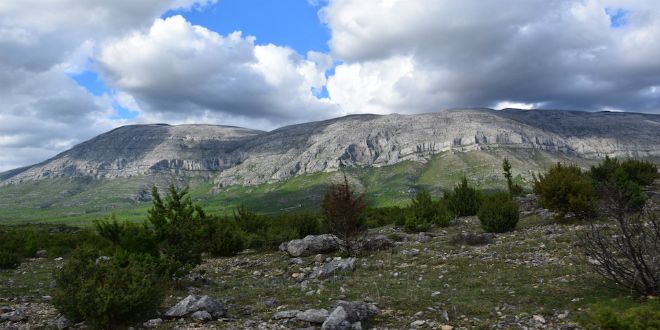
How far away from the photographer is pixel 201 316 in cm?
748

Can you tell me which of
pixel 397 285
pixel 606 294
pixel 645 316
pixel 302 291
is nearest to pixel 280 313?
pixel 302 291

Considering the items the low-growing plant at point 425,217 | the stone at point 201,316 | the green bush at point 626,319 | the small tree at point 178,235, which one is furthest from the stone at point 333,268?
the low-growing plant at point 425,217

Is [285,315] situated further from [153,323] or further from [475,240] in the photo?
[475,240]

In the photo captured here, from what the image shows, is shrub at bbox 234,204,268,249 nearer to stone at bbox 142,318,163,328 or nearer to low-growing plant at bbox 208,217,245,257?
low-growing plant at bbox 208,217,245,257

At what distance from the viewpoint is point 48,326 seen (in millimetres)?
7258

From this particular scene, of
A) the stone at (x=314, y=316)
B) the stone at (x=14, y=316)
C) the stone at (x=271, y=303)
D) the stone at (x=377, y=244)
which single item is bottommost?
the stone at (x=377, y=244)

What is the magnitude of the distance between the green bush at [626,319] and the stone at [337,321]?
4.14 metres

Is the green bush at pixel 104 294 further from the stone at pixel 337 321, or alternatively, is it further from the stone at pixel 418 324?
the stone at pixel 418 324

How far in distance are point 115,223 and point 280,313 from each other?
42.3ft

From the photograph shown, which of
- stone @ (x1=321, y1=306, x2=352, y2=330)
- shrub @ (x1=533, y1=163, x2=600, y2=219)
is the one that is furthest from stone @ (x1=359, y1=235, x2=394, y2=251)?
stone @ (x1=321, y1=306, x2=352, y2=330)

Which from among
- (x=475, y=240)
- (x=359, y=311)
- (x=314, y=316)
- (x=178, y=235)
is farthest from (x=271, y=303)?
(x=475, y=240)

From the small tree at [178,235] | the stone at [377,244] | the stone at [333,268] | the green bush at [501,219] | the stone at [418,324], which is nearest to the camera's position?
the stone at [418,324]

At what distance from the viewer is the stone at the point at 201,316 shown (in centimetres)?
748

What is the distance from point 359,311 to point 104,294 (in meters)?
5.66
